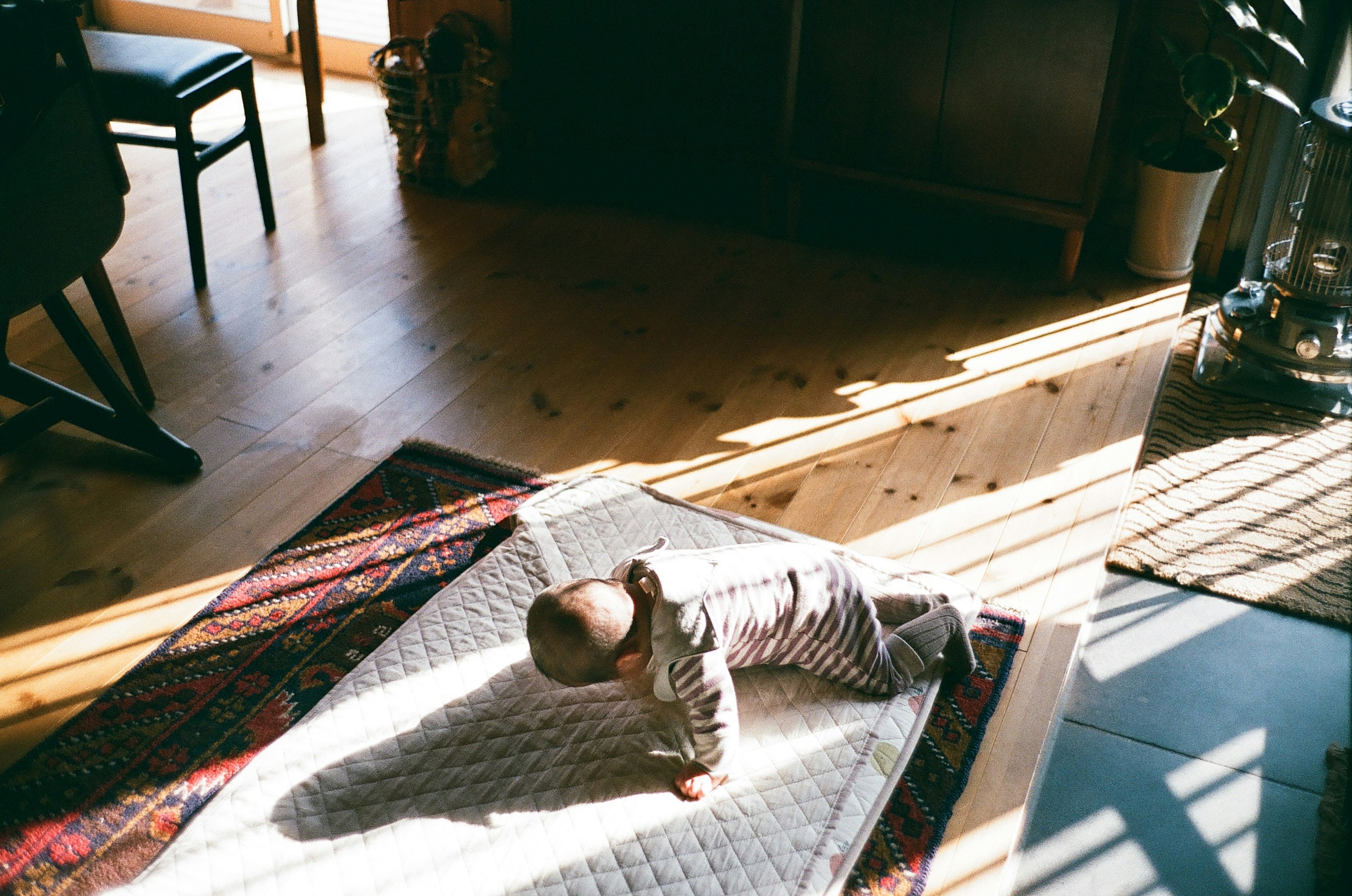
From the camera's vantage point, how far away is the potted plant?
2736 millimetres

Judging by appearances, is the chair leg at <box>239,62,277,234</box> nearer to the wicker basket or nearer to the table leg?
the wicker basket

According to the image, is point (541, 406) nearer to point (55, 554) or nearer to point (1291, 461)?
point (55, 554)

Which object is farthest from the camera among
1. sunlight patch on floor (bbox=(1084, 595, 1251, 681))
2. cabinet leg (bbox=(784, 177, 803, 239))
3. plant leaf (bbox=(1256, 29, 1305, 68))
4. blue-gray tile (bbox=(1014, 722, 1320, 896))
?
cabinet leg (bbox=(784, 177, 803, 239))

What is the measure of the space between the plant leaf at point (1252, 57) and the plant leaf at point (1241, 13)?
0.04m

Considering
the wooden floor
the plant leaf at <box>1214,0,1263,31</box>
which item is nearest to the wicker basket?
the wooden floor

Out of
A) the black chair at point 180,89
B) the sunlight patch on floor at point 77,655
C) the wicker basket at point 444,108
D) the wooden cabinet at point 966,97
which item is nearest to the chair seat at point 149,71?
the black chair at point 180,89

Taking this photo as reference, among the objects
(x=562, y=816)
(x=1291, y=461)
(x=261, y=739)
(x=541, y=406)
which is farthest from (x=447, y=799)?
(x=1291, y=461)

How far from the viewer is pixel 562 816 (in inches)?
63.5

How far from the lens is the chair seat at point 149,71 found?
9.05 feet

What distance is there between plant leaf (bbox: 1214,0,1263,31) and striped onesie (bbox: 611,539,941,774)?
5.68 ft

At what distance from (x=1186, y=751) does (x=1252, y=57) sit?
70.5 inches

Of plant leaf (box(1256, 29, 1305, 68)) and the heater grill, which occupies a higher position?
plant leaf (box(1256, 29, 1305, 68))

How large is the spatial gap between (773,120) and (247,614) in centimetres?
196

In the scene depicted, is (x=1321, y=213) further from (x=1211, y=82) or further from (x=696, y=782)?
(x=696, y=782)
